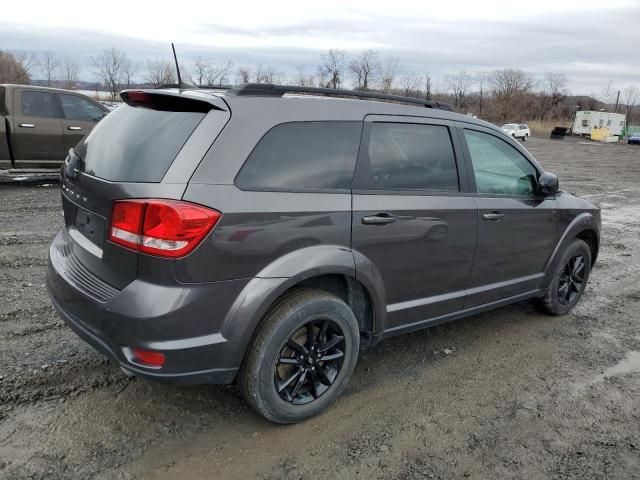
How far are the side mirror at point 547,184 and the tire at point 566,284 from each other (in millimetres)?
683

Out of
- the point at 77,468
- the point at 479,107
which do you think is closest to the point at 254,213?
the point at 77,468

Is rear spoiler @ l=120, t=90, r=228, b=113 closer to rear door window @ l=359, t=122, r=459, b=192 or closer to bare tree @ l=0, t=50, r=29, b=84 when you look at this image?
rear door window @ l=359, t=122, r=459, b=192

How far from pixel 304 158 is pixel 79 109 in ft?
29.6

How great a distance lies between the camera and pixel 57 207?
7957 millimetres

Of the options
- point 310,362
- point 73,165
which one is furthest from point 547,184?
point 73,165

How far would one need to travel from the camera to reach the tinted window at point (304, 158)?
2611 millimetres

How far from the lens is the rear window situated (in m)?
2.52

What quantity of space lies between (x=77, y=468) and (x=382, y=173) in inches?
87.3

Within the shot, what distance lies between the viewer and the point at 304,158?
280 centimetres

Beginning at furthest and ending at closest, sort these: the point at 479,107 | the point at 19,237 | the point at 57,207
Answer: the point at 479,107, the point at 57,207, the point at 19,237

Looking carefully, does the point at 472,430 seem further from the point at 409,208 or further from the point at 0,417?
the point at 0,417

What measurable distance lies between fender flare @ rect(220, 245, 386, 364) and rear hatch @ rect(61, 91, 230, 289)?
1.36ft

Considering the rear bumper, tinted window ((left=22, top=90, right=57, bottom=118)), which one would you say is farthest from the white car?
the rear bumper

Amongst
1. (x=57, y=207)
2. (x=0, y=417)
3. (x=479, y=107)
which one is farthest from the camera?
(x=479, y=107)
